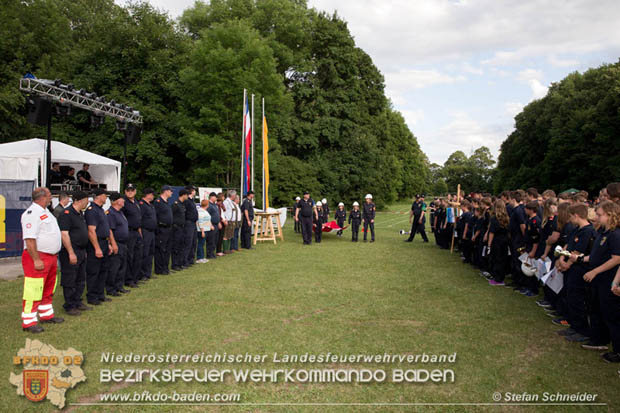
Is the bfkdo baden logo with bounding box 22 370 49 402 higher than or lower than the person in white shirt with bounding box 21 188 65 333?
lower

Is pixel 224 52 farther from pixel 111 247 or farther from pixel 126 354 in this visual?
pixel 126 354

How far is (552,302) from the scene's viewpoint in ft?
23.9

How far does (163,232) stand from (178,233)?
0.87 meters

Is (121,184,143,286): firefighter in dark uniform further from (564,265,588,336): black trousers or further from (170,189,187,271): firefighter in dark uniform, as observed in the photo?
(564,265,588,336): black trousers

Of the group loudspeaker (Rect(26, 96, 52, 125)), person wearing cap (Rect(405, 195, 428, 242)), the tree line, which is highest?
the tree line

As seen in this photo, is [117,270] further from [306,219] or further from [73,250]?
[306,219]

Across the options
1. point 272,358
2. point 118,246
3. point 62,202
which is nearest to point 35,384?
point 272,358

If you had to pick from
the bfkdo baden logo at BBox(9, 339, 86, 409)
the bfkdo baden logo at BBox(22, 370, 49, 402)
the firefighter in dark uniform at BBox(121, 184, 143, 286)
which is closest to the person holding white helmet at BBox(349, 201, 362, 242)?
the firefighter in dark uniform at BBox(121, 184, 143, 286)

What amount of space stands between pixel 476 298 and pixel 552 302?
1280 mm

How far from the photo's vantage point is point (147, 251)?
9.18 metres

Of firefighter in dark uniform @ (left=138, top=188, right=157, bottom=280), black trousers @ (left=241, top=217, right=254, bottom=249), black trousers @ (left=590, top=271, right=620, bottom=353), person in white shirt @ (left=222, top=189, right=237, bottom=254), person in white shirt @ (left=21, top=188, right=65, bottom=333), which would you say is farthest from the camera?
black trousers @ (left=241, top=217, right=254, bottom=249)

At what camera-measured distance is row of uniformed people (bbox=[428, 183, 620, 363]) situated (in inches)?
192

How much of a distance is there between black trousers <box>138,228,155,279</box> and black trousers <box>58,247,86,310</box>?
219 cm

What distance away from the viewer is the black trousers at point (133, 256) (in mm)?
8609
